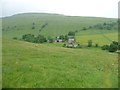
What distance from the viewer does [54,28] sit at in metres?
182

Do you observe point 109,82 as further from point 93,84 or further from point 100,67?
point 100,67

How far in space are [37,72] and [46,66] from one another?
188cm

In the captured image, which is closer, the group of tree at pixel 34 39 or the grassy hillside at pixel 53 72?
the grassy hillside at pixel 53 72

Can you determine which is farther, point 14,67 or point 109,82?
point 14,67

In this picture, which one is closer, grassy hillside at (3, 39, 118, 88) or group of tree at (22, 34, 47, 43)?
grassy hillside at (3, 39, 118, 88)

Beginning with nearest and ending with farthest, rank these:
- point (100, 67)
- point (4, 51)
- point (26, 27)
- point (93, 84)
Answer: point (93, 84), point (100, 67), point (4, 51), point (26, 27)

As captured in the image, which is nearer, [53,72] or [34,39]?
[53,72]

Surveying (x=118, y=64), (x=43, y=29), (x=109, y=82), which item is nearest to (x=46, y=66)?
(x=109, y=82)

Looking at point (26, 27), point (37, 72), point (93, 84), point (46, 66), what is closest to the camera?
point (93, 84)

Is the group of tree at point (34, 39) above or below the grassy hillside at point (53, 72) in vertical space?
below

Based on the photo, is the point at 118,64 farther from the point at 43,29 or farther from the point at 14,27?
the point at 14,27

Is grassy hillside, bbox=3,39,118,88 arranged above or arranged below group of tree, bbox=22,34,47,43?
above

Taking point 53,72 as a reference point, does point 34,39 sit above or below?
below

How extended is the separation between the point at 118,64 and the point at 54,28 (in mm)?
158910
